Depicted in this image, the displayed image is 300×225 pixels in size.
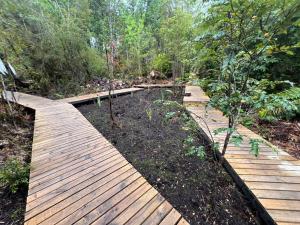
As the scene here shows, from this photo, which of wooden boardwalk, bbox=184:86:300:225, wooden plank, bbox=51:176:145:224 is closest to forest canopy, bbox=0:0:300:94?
wooden boardwalk, bbox=184:86:300:225

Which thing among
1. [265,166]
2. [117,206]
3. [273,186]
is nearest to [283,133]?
[265,166]

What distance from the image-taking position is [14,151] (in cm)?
296

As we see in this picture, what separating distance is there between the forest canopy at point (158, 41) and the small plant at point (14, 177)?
2.48 m

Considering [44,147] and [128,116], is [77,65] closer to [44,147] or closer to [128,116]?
[128,116]

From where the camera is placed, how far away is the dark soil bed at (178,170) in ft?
5.80

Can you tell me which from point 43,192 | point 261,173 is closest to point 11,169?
point 43,192

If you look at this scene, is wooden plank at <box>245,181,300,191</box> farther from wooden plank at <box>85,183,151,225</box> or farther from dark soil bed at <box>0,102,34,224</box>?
dark soil bed at <box>0,102,34,224</box>

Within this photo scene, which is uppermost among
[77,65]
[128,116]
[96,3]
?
[96,3]

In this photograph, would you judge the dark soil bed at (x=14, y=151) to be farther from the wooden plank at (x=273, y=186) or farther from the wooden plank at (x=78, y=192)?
the wooden plank at (x=273, y=186)

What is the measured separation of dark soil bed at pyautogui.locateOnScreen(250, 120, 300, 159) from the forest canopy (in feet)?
3.02

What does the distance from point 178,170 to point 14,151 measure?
2709 mm

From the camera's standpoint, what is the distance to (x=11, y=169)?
2150mm

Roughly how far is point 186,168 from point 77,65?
694 cm

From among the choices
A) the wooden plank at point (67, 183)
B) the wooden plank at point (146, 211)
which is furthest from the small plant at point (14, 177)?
the wooden plank at point (146, 211)
